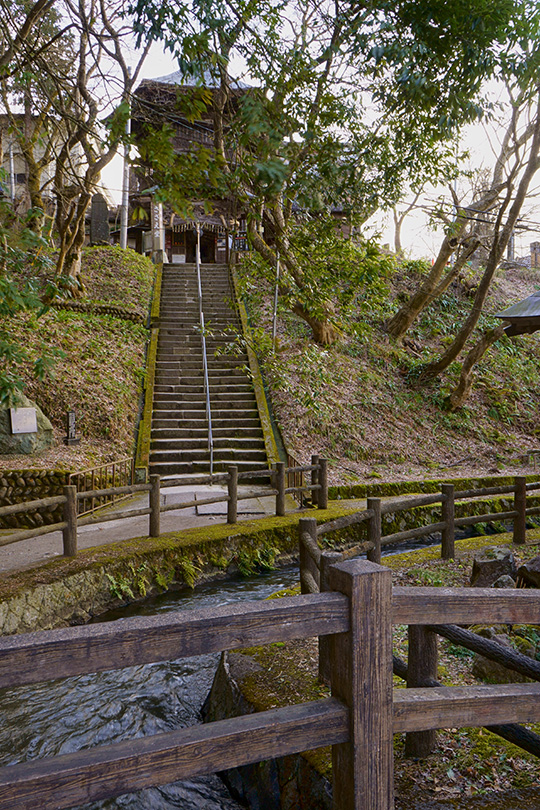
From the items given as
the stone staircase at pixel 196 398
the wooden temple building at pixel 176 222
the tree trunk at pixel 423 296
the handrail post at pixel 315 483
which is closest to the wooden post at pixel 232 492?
the handrail post at pixel 315 483

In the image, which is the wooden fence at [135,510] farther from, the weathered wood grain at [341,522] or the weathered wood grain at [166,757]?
the weathered wood grain at [166,757]

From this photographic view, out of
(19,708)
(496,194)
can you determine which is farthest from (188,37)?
(496,194)

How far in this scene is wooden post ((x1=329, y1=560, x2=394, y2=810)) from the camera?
6.46 feet

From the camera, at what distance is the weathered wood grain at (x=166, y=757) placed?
1669 mm

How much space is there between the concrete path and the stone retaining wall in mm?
494

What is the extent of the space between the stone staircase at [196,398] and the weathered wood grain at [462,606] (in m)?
9.00

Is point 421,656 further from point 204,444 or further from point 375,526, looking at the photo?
point 204,444

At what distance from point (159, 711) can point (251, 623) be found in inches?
125

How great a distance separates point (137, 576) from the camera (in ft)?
22.1

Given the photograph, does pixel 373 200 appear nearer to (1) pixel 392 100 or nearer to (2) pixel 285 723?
(1) pixel 392 100

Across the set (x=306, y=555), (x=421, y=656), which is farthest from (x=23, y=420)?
(x=421, y=656)

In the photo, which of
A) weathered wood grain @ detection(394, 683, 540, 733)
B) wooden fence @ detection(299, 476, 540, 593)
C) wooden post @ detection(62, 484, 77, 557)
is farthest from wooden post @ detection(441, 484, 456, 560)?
weathered wood grain @ detection(394, 683, 540, 733)

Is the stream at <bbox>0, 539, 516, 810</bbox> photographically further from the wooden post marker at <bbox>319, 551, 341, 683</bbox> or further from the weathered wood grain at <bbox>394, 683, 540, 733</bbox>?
the weathered wood grain at <bbox>394, 683, 540, 733</bbox>

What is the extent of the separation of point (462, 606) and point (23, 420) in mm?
9383
